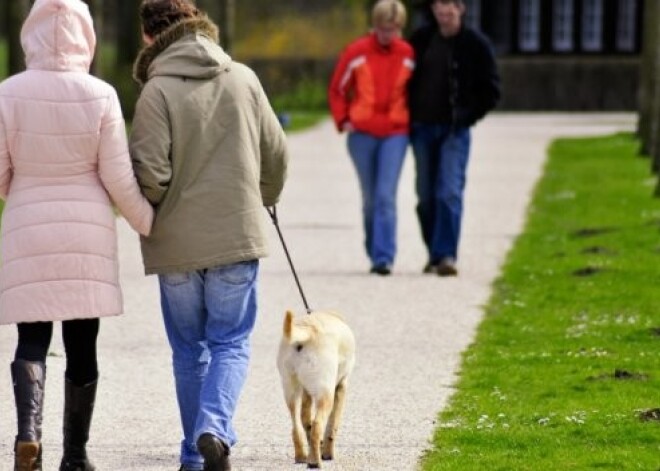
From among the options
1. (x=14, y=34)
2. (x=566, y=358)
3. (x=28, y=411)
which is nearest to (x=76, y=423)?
(x=28, y=411)

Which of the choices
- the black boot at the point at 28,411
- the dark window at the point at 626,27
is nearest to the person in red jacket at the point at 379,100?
the black boot at the point at 28,411

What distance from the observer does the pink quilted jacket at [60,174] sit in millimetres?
6777

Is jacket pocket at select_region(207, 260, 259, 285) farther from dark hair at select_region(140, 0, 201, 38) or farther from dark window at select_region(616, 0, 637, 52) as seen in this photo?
dark window at select_region(616, 0, 637, 52)

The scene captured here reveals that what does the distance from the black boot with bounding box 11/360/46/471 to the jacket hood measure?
103 cm

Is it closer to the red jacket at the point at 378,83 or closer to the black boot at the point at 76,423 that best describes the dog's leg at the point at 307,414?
the black boot at the point at 76,423

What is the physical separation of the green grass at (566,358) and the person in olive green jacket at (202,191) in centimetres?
93

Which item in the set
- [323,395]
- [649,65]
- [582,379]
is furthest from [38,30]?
[649,65]

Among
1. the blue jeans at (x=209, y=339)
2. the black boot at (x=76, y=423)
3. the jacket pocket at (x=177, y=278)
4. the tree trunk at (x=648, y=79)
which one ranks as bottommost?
the tree trunk at (x=648, y=79)

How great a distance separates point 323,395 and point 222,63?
123 cm

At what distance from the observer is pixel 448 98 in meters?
13.4

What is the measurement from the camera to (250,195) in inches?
275

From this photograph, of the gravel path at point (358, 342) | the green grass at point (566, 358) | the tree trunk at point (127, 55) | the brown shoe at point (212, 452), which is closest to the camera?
the brown shoe at point (212, 452)

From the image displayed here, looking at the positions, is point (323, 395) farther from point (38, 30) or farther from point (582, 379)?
point (582, 379)

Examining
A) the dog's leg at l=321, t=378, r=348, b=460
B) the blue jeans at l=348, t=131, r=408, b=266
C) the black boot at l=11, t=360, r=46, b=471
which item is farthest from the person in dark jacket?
the black boot at l=11, t=360, r=46, b=471
